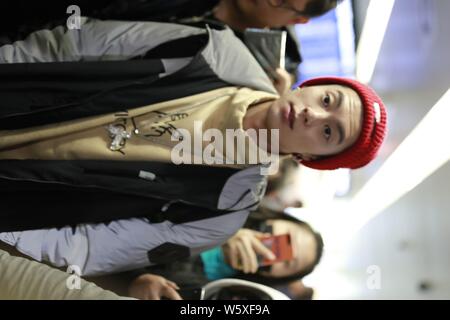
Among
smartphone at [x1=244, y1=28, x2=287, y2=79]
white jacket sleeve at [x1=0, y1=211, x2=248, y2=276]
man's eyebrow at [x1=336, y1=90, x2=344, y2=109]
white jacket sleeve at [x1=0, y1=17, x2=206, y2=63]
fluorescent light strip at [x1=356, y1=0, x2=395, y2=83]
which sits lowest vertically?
white jacket sleeve at [x1=0, y1=211, x2=248, y2=276]

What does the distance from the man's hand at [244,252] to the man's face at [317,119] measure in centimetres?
72

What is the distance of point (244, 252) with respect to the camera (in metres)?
1.82

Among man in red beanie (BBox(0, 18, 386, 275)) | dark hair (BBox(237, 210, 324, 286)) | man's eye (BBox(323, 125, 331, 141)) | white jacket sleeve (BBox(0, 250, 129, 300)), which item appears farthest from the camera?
dark hair (BBox(237, 210, 324, 286))

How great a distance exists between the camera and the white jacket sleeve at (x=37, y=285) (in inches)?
25.6

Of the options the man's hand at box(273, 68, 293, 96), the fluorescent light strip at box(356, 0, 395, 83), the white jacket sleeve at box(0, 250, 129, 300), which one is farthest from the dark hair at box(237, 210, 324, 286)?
the white jacket sleeve at box(0, 250, 129, 300)

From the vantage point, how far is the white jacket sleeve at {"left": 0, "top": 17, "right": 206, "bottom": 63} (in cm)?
112

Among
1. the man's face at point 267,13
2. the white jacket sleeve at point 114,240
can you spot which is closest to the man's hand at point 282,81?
the man's face at point 267,13

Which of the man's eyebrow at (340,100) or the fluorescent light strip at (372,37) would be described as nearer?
the man's eyebrow at (340,100)

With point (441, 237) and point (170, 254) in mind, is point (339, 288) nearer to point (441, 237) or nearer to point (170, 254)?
point (441, 237)

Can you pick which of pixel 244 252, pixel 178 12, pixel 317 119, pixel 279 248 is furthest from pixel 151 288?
pixel 178 12

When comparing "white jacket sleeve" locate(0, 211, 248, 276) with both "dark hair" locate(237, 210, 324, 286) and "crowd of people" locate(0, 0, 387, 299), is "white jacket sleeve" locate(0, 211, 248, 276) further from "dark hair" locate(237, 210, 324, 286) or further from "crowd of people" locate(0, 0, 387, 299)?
"dark hair" locate(237, 210, 324, 286)

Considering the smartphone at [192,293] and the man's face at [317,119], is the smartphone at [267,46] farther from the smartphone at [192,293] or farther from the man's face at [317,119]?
the smartphone at [192,293]

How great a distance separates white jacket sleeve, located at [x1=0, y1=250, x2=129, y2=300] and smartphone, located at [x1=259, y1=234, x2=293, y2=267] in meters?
1.23
